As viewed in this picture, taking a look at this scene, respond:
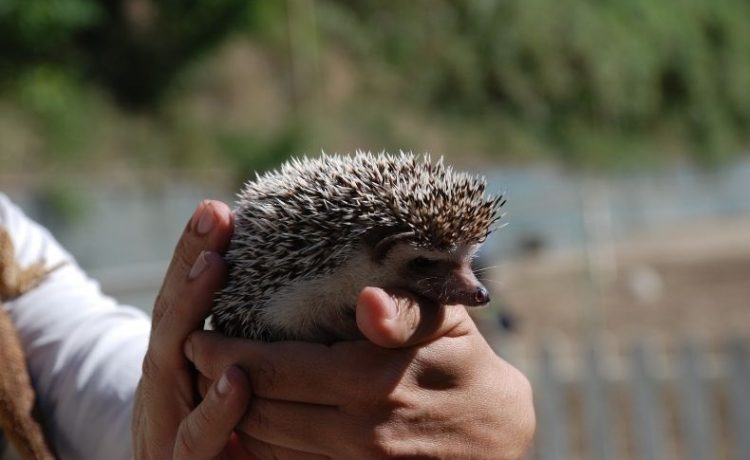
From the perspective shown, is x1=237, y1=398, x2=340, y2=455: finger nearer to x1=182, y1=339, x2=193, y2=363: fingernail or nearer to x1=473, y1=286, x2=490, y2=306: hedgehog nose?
x1=182, y1=339, x2=193, y2=363: fingernail

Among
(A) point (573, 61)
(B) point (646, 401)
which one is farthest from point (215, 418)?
(A) point (573, 61)

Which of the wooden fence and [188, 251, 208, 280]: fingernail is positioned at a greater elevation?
the wooden fence

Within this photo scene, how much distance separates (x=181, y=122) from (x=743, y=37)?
856cm

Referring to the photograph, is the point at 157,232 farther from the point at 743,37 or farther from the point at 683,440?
the point at 743,37

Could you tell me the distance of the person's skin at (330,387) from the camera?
1.08m

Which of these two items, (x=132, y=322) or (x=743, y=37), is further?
(x=743, y=37)

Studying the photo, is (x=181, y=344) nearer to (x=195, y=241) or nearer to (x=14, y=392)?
(x=195, y=241)

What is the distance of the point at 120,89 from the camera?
1087cm

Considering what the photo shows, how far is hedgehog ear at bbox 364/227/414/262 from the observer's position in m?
1.18

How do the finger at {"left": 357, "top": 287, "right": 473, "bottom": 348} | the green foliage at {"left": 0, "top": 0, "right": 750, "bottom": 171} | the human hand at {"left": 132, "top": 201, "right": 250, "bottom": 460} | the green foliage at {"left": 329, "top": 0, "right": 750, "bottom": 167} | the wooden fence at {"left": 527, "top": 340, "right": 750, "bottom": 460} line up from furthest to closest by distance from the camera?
the green foliage at {"left": 0, "top": 0, "right": 750, "bottom": 171}
the green foliage at {"left": 329, "top": 0, "right": 750, "bottom": 167}
the wooden fence at {"left": 527, "top": 340, "right": 750, "bottom": 460}
the human hand at {"left": 132, "top": 201, "right": 250, "bottom": 460}
the finger at {"left": 357, "top": 287, "right": 473, "bottom": 348}

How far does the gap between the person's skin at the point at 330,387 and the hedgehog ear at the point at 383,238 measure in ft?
0.32

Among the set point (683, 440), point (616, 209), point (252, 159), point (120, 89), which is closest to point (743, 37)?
point (616, 209)

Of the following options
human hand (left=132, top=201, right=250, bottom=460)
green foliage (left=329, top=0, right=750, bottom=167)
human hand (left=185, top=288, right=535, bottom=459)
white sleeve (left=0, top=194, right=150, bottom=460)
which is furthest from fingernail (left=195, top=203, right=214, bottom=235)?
green foliage (left=329, top=0, right=750, bottom=167)

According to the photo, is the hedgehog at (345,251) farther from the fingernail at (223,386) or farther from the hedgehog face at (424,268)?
the fingernail at (223,386)
